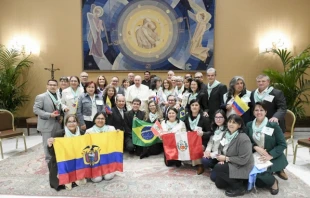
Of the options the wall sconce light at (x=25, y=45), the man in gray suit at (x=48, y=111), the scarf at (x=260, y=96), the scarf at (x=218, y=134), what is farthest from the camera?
the wall sconce light at (x=25, y=45)

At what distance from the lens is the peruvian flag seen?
3684mm

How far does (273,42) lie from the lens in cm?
653

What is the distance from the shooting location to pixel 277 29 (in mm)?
6523

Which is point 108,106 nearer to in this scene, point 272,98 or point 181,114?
point 181,114

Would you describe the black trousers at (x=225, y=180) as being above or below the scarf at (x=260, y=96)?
below

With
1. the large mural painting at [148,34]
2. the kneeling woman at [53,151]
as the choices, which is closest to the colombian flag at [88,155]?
the kneeling woman at [53,151]

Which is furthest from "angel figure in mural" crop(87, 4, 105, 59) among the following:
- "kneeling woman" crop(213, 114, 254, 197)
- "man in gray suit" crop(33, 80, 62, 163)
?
"kneeling woman" crop(213, 114, 254, 197)

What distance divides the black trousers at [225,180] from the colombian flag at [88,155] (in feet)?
4.48

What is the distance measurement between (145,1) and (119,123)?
12.4ft

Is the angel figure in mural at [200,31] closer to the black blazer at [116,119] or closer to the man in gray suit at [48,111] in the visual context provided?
the black blazer at [116,119]

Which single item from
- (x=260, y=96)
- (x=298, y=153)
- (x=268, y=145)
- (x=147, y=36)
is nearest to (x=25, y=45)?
(x=147, y=36)

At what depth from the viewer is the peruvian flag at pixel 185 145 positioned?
3.68 meters

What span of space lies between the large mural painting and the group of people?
1.59 m

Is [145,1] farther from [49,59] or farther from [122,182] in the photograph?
[122,182]
